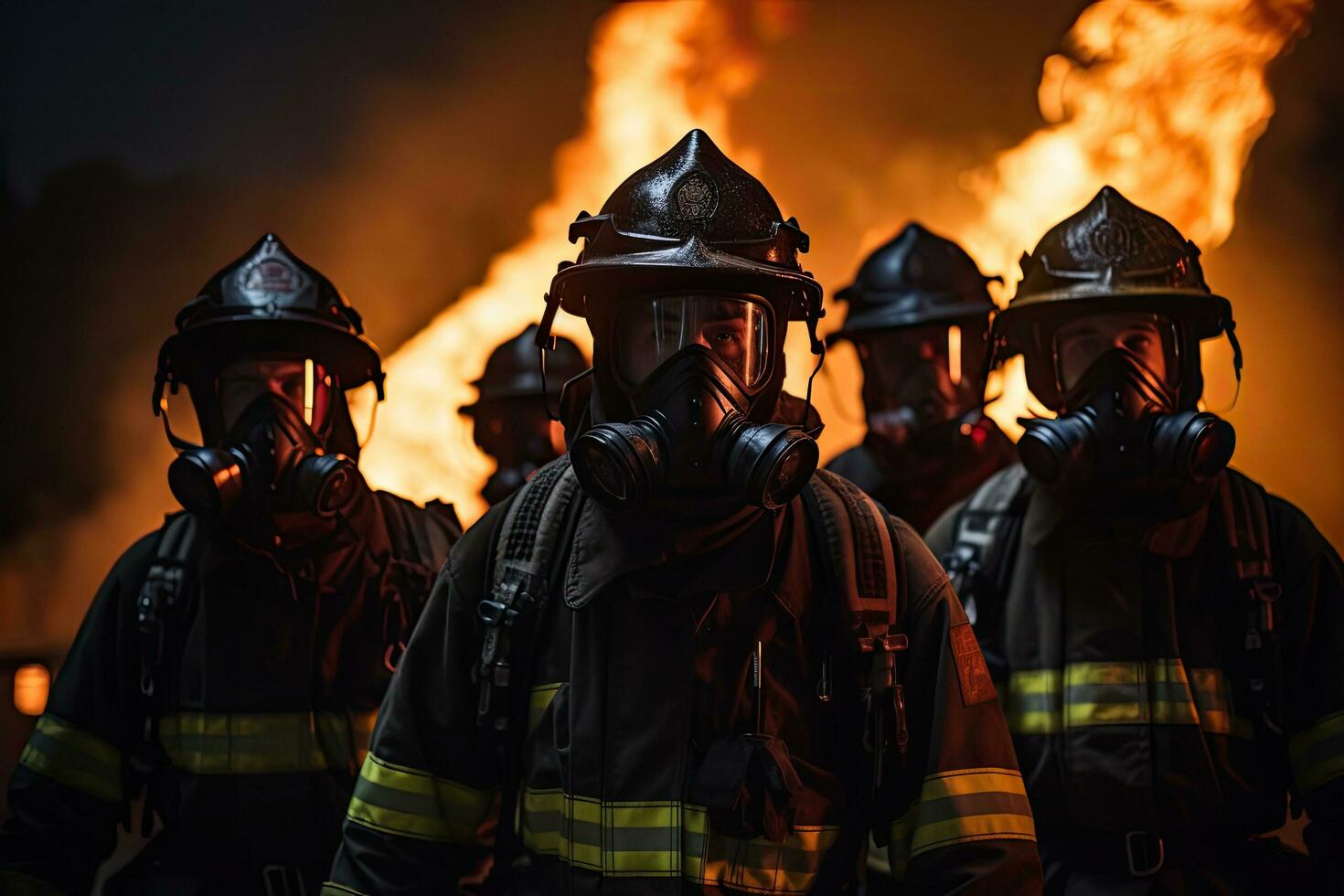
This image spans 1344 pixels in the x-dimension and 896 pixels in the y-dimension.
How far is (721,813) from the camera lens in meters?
2.20

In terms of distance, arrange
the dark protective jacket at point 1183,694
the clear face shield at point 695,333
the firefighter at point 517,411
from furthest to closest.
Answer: the firefighter at point 517,411, the dark protective jacket at point 1183,694, the clear face shield at point 695,333

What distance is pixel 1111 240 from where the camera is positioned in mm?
3578

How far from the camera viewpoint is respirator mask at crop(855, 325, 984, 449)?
201 inches

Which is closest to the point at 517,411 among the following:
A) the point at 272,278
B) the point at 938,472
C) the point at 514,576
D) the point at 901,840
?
the point at 938,472

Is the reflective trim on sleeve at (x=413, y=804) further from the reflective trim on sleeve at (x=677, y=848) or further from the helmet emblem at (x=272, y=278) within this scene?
the helmet emblem at (x=272, y=278)

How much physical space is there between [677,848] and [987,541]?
163 cm

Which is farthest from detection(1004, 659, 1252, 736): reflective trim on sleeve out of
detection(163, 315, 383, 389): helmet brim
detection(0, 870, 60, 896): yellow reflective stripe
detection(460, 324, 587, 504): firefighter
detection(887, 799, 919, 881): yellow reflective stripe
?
detection(460, 324, 587, 504): firefighter

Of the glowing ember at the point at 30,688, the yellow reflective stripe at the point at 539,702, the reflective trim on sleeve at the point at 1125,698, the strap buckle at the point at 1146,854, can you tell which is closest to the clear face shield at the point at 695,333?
the yellow reflective stripe at the point at 539,702

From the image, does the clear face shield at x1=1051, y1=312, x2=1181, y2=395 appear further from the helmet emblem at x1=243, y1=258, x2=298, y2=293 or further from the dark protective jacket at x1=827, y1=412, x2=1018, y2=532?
the helmet emblem at x1=243, y1=258, x2=298, y2=293

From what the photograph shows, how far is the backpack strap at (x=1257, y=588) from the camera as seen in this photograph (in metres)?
3.05

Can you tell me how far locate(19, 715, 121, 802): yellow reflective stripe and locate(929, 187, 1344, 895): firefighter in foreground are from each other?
2368 millimetres

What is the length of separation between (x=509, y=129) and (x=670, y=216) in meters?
4.53

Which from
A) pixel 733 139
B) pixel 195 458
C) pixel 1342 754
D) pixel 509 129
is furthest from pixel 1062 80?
pixel 195 458

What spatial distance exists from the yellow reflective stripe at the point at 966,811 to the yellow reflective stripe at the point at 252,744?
181cm
